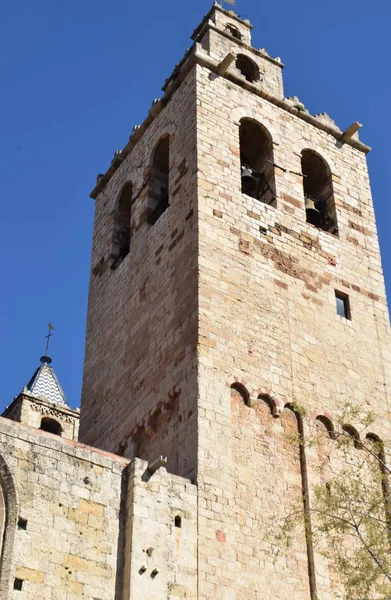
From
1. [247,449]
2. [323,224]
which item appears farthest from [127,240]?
[247,449]

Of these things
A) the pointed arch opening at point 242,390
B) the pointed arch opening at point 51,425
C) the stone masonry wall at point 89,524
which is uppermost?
the pointed arch opening at point 51,425

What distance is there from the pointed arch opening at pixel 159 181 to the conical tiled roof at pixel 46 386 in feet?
26.4

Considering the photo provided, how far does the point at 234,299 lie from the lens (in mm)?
18016

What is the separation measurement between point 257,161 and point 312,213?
1.57m

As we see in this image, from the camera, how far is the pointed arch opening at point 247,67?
2386 cm

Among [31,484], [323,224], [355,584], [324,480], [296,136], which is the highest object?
[296,136]

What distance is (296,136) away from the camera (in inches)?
883

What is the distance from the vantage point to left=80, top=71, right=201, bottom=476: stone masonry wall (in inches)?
671

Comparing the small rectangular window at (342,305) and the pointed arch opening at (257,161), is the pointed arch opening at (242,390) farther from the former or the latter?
the pointed arch opening at (257,161)

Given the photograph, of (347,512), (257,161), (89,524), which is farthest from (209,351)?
(257,161)

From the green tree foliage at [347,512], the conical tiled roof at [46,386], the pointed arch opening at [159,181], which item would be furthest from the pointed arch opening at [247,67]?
the conical tiled roof at [46,386]

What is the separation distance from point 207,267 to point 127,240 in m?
4.98

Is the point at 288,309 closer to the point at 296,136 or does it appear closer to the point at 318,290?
the point at 318,290

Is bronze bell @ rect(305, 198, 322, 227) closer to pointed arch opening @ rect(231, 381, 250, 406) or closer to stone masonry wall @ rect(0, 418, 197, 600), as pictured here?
pointed arch opening @ rect(231, 381, 250, 406)
